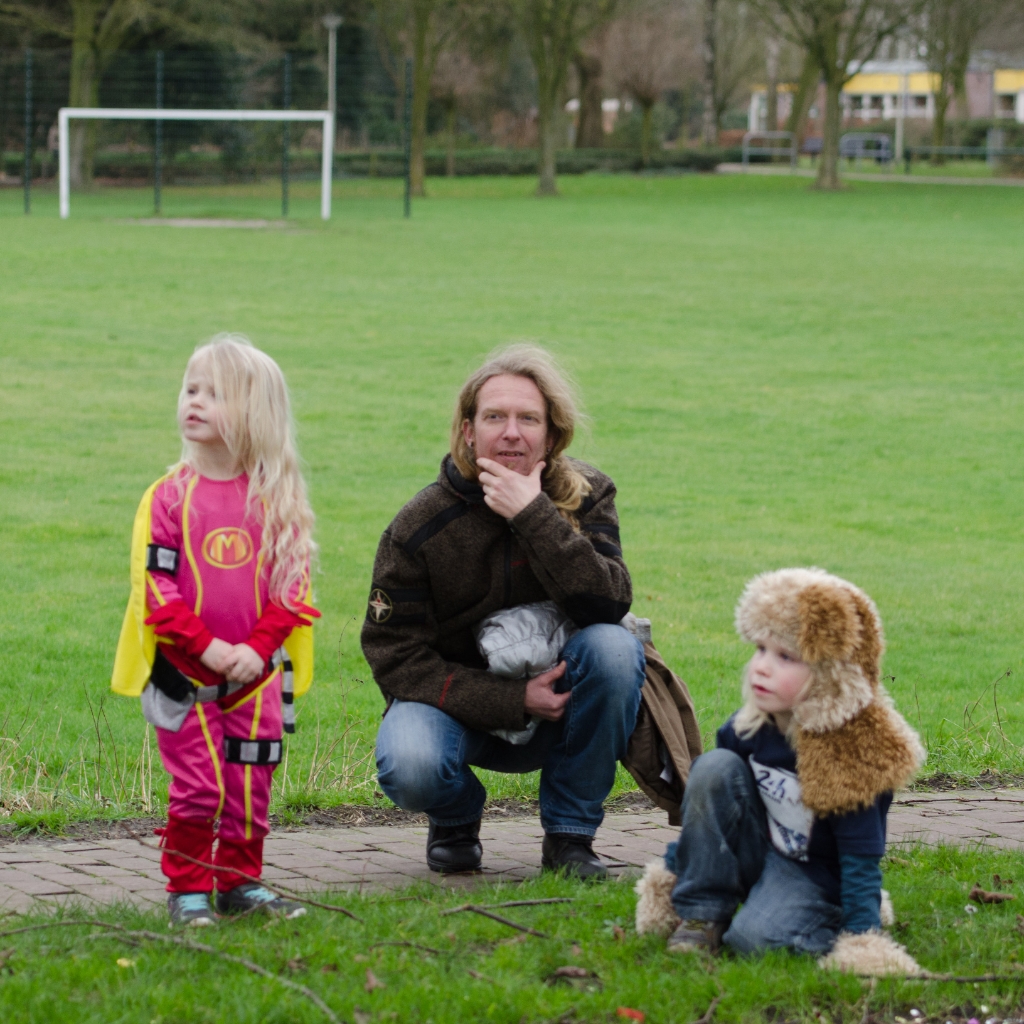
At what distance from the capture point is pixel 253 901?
400 centimetres

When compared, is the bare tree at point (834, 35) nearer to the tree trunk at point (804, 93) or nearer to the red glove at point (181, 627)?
the tree trunk at point (804, 93)

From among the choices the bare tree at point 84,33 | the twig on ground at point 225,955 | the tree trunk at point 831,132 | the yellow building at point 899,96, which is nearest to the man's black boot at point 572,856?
the twig on ground at point 225,955

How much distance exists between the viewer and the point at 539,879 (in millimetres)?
4312

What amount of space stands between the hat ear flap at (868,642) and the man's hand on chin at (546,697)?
1.07 metres

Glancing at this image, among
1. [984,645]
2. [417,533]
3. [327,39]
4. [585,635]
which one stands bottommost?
[984,645]

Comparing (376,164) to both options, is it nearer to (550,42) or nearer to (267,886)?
(550,42)

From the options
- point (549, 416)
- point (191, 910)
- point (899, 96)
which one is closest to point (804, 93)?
point (899, 96)

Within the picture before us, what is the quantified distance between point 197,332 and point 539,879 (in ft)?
55.0

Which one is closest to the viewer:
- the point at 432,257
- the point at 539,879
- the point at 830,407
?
the point at 539,879

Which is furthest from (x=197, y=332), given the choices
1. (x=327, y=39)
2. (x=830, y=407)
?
(x=327, y=39)

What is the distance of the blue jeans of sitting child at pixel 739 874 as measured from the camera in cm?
363

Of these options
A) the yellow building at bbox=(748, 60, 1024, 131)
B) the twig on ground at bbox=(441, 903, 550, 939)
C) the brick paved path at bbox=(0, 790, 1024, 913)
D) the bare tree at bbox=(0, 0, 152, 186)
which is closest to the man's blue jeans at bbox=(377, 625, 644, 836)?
the brick paved path at bbox=(0, 790, 1024, 913)

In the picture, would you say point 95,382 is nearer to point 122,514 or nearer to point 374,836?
point 122,514

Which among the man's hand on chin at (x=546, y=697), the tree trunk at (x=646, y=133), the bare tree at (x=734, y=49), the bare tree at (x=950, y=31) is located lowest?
the man's hand on chin at (x=546, y=697)
